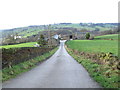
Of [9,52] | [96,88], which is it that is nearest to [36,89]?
[96,88]

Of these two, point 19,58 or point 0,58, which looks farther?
point 19,58

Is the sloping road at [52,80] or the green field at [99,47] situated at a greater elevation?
the sloping road at [52,80]

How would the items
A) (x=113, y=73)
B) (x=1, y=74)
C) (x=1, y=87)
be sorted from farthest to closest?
(x=1, y=74)
(x=113, y=73)
(x=1, y=87)

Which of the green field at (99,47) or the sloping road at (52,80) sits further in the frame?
the green field at (99,47)

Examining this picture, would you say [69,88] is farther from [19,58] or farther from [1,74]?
[19,58]

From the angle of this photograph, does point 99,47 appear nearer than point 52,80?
No

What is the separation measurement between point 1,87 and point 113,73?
6.29 m

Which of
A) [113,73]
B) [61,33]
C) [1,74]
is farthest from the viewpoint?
[61,33]

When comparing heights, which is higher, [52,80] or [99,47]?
[52,80]

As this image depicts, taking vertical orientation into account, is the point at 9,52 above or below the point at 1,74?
above

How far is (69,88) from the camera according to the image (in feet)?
30.3

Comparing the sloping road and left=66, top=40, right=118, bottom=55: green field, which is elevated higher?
the sloping road

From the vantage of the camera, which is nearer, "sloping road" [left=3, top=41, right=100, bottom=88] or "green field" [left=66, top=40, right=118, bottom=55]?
"sloping road" [left=3, top=41, right=100, bottom=88]

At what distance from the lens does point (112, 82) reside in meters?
10.0
